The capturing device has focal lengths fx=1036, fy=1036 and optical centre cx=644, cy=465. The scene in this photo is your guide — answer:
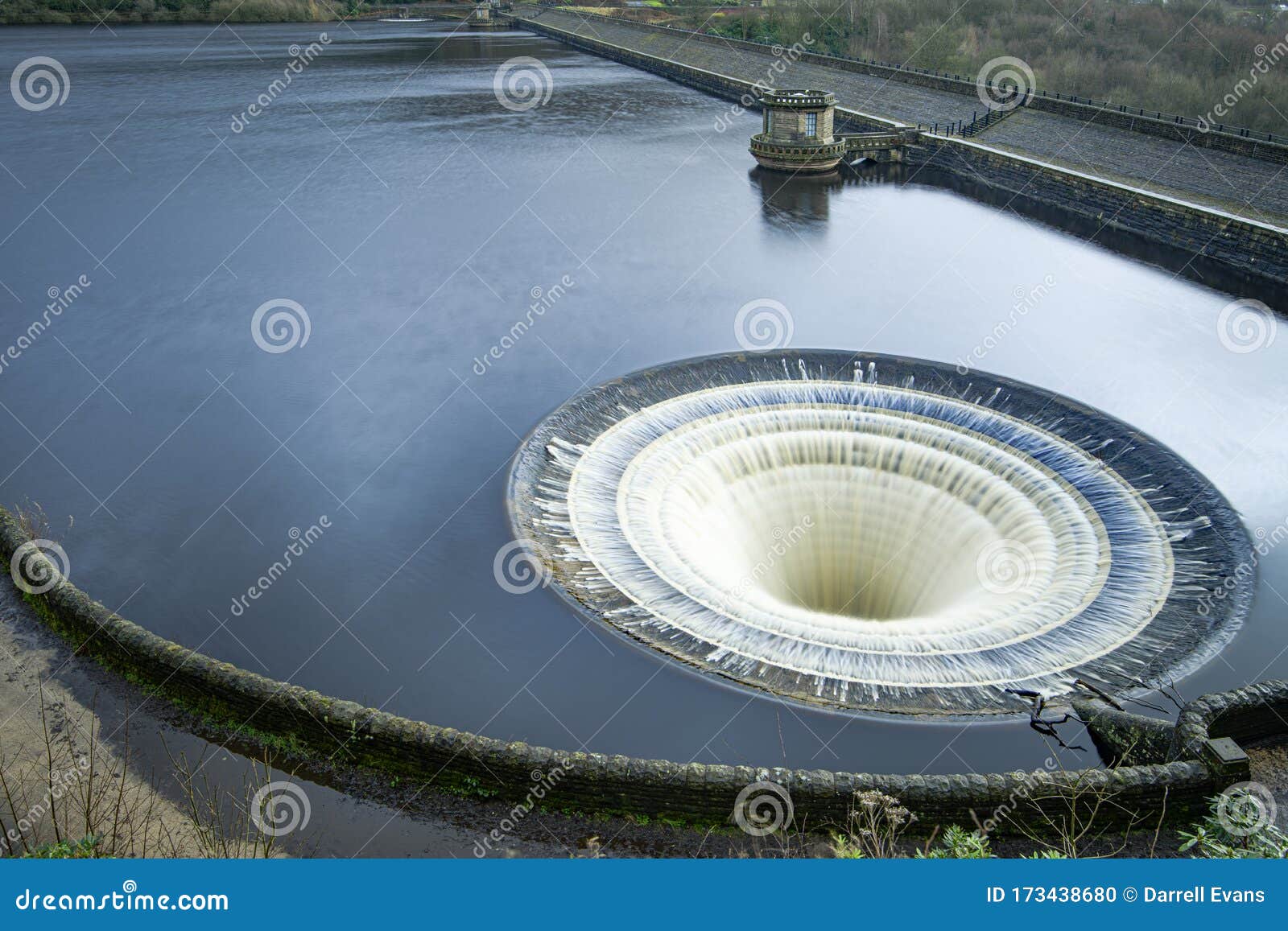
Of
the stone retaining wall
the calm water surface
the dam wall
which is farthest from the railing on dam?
the calm water surface

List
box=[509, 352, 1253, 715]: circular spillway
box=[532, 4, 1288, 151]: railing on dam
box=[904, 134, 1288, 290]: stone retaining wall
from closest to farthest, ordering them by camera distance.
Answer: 1. box=[509, 352, 1253, 715]: circular spillway
2. box=[904, 134, 1288, 290]: stone retaining wall
3. box=[532, 4, 1288, 151]: railing on dam

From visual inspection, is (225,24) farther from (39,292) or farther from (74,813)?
(74,813)

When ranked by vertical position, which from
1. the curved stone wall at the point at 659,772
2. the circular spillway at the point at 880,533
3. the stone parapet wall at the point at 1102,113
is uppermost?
the stone parapet wall at the point at 1102,113

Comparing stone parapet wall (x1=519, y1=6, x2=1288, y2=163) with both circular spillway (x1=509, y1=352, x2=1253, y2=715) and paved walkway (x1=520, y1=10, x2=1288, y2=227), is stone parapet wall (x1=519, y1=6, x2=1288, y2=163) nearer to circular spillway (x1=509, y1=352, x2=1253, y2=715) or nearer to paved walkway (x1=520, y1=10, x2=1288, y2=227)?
paved walkway (x1=520, y1=10, x2=1288, y2=227)

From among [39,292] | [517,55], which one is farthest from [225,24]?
[39,292]

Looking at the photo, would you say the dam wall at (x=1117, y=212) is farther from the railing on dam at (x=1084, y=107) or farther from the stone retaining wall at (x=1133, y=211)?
the railing on dam at (x=1084, y=107)

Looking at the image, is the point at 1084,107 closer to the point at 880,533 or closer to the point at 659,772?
the point at 880,533

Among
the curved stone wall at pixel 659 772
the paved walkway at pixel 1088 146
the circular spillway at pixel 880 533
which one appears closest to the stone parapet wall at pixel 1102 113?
the paved walkway at pixel 1088 146
